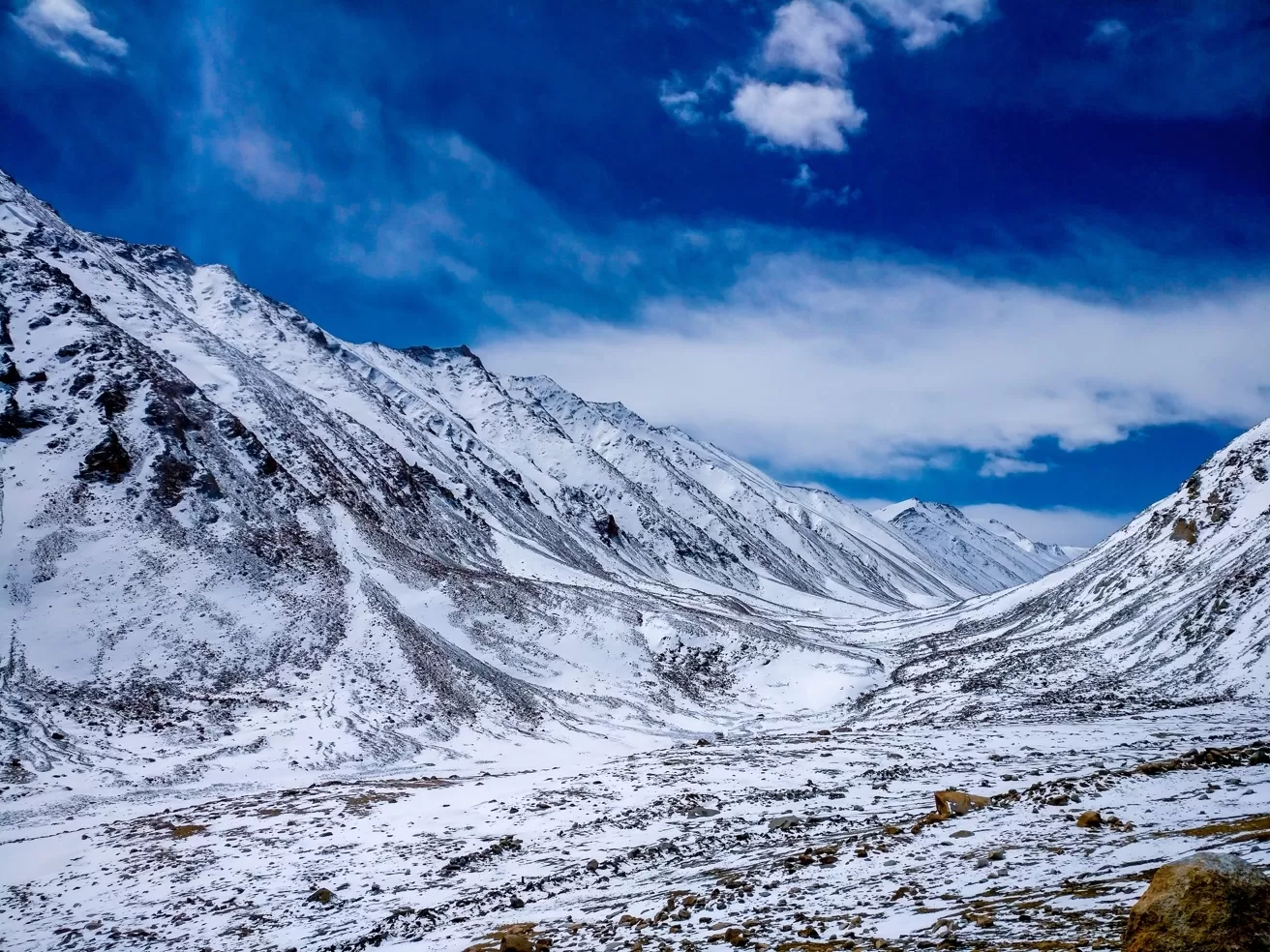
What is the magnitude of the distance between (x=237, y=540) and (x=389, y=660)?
18823mm

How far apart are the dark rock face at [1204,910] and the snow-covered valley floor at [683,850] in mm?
1307

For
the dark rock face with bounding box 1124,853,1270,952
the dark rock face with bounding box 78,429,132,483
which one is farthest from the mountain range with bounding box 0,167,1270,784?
the dark rock face with bounding box 1124,853,1270,952

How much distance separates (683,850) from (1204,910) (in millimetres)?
13814

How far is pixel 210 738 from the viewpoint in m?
40.7

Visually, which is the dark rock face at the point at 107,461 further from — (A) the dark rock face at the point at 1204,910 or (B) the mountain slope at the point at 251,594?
(A) the dark rock face at the point at 1204,910

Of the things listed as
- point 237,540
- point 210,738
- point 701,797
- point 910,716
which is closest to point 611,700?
point 910,716

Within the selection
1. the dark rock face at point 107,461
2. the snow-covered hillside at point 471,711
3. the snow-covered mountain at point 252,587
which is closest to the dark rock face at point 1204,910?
the snow-covered hillside at point 471,711

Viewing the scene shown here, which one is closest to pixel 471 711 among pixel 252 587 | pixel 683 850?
pixel 252 587

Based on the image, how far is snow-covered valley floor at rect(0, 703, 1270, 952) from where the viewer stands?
11.3 m

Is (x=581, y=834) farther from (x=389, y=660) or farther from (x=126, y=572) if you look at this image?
(x=126, y=572)

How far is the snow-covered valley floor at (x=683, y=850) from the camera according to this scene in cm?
1134

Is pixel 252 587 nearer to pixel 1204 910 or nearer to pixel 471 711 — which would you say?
pixel 471 711

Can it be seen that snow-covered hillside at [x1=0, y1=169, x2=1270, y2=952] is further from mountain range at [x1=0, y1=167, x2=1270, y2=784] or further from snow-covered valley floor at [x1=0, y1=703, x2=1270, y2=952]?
mountain range at [x1=0, y1=167, x2=1270, y2=784]

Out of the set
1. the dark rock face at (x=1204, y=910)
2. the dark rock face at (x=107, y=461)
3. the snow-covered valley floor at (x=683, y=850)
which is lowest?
the snow-covered valley floor at (x=683, y=850)
